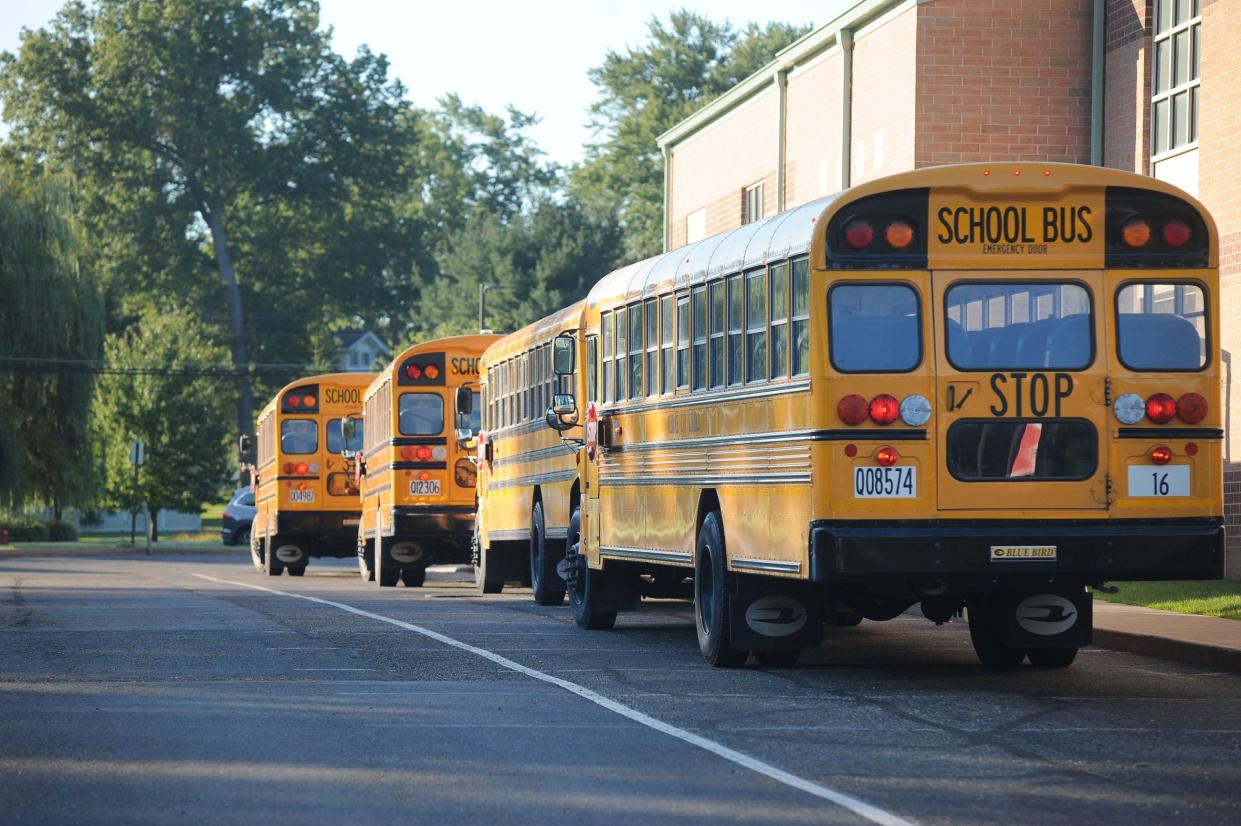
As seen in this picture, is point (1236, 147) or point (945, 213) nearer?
point (945, 213)

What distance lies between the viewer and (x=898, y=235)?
13.3 meters

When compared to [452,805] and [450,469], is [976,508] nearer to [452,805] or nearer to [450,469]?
[452,805]

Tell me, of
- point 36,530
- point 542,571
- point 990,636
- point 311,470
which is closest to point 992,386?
point 990,636

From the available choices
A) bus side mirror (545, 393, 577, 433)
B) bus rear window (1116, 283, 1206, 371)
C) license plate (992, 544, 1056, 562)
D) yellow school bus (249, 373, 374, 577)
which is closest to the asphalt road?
license plate (992, 544, 1056, 562)

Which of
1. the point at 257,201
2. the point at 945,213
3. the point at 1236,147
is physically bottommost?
the point at 945,213

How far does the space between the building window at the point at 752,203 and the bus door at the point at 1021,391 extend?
24916mm

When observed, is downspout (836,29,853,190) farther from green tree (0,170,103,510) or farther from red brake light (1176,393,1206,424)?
green tree (0,170,103,510)

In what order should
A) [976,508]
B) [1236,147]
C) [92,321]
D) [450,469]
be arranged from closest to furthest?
[976,508]
[1236,147]
[450,469]
[92,321]

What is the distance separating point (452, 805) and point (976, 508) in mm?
5203

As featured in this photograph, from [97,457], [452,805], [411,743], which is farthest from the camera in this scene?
[97,457]

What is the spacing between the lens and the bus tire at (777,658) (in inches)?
589

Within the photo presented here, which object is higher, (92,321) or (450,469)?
(92,321)

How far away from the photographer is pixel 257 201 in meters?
82.8

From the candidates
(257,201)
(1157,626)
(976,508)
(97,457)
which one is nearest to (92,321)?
(97,457)
